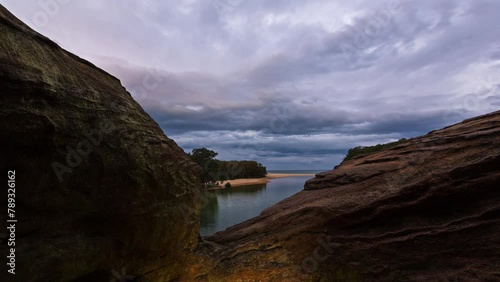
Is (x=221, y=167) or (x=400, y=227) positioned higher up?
(x=221, y=167)

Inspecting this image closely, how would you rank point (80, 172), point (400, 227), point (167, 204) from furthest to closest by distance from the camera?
point (167, 204) < point (400, 227) < point (80, 172)

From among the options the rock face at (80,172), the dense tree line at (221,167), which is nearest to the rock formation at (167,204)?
the rock face at (80,172)

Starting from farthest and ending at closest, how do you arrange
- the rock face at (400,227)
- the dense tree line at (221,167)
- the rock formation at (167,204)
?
the dense tree line at (221,167), the rock face at (400,227), the rock formation at (167,204)

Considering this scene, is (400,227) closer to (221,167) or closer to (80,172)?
(80,172)

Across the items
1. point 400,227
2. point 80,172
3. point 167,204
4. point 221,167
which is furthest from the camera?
point 221,167

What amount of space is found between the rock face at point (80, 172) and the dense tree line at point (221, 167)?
2441cm

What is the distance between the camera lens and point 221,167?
420 feet

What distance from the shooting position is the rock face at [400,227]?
10570 millimetres

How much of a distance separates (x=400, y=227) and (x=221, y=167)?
11795cm

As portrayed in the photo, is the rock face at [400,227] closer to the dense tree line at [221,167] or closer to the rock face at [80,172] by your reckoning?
the rock face at [80,172]

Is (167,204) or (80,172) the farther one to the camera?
(167,204)

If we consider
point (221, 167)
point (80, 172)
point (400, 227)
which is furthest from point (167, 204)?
point (221, 167)

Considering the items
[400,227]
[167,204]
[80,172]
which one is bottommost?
[400,227]

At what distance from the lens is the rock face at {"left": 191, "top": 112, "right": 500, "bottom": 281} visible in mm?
10570
